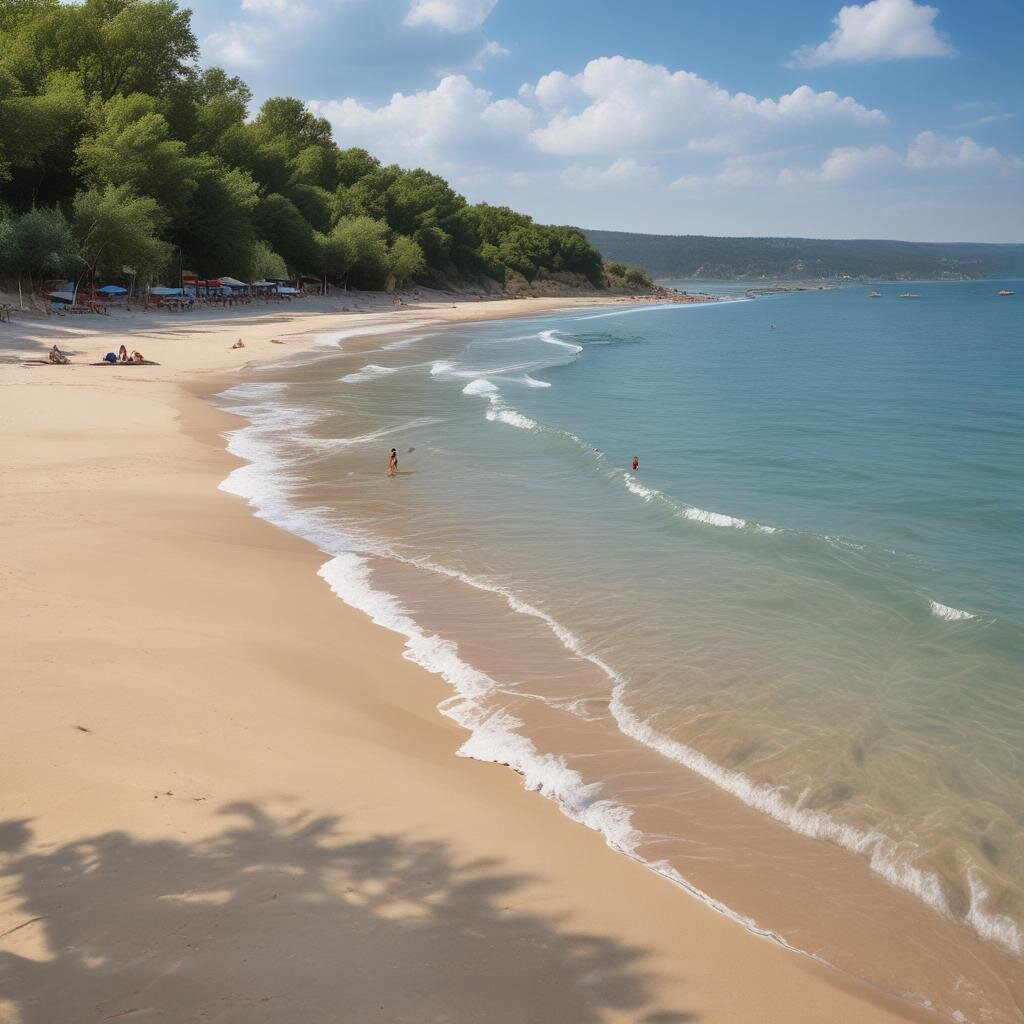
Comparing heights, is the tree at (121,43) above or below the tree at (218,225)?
above

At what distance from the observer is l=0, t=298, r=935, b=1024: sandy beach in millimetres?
4508

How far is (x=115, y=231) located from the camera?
165ft

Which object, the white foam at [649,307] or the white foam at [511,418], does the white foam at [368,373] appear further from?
the white foam at [649,307]

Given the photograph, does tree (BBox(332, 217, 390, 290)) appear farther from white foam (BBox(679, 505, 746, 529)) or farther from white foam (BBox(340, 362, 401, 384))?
white foam (BBox(679, 505, 746, 529))

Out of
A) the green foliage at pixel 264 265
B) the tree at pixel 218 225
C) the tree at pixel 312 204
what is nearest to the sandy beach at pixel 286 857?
the tree at pixel 218 225

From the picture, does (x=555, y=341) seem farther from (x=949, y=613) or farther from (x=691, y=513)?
(x=949, y=613)

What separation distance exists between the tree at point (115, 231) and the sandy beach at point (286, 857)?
150 feet

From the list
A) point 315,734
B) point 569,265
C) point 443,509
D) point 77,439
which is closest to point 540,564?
point 443,509

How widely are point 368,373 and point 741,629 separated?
29.6 meters

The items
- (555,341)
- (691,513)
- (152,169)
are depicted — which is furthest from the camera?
(555,341)

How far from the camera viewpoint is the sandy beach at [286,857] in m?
4.51

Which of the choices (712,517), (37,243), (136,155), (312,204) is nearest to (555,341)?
(136,155)

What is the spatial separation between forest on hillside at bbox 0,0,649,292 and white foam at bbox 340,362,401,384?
774 inches

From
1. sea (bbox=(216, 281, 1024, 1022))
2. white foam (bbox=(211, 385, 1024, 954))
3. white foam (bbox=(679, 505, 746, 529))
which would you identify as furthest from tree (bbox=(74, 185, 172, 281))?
white foam (bbox=(679, 505, 746, 529))
